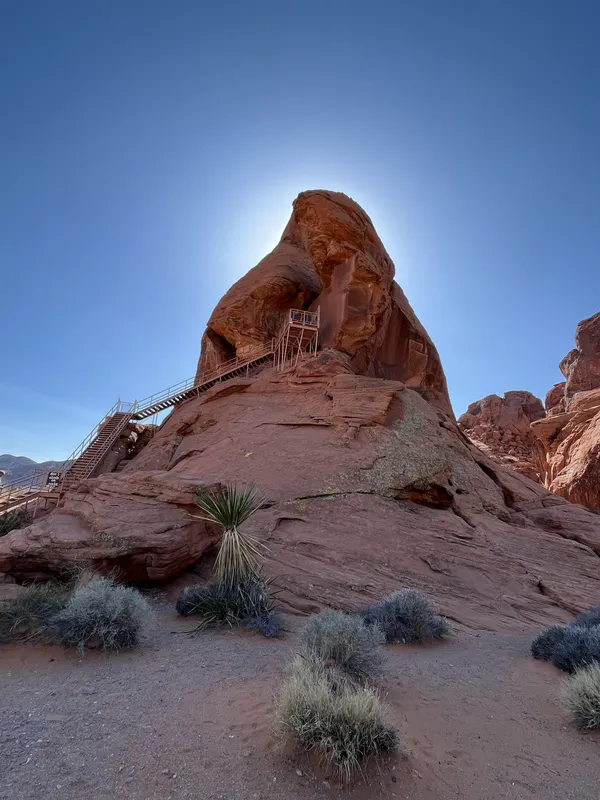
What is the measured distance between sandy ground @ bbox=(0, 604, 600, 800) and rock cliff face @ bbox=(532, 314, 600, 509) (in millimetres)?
20031

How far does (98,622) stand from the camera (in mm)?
6340

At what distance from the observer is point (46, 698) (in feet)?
16.0

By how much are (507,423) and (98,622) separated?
45.7m

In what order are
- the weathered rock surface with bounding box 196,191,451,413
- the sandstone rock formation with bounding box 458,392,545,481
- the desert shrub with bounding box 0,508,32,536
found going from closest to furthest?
the desert shrub with bounding box 0,508,32,536 < the weathered rock surface with bounding box 196,191,451,413 < the sandstone rock formation with bounding box 458,392,545,481

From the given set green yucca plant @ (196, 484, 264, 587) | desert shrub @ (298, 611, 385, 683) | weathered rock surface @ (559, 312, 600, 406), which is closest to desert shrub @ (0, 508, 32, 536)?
green yucca plant @ (196, 484, 264, 587)

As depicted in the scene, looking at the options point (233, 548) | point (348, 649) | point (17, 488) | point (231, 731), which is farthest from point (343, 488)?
point (17, 488)

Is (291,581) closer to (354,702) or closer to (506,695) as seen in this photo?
(506,695)

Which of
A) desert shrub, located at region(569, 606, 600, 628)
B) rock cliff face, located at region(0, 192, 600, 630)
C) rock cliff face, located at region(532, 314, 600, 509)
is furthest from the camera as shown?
rock cliff face, located at region(532, 314, 600, 509)

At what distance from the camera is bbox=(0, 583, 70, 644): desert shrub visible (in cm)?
647

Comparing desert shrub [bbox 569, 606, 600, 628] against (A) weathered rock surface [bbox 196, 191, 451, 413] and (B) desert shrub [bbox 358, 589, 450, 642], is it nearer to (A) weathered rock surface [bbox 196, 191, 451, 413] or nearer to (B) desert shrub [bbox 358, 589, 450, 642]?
(B) desert shrub [bbox 358, 589, 450, 642]

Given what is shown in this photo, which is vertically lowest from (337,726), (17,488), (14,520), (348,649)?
(337,726)

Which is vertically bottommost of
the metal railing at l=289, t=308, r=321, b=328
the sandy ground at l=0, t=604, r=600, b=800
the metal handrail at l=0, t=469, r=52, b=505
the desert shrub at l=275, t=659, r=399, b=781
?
the sandy ground at l=0, t=604, r=600, b=800

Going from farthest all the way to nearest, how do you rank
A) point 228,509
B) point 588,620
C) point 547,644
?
point 228,509, point 588,620, point 547,644

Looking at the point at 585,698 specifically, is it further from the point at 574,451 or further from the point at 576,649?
the point at 574,451
